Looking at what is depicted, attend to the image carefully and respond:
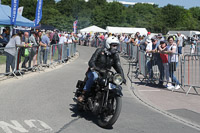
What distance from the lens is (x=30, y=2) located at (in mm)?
102125

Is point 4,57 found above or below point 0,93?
above

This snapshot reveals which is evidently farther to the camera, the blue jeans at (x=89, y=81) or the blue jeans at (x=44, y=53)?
the blue jeans at (x=44, y=53)

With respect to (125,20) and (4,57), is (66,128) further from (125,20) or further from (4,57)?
(125,20)

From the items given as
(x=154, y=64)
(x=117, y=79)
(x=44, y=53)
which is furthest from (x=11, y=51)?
(x=117, y=79)

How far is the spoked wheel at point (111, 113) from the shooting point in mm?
6062

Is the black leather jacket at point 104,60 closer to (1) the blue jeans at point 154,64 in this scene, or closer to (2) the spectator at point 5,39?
(1) the blue jeans at point 154,64

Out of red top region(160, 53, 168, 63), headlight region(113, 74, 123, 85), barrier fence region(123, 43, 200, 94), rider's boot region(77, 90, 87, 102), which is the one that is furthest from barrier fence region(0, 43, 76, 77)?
headlight region(113, 74, 123, 85)

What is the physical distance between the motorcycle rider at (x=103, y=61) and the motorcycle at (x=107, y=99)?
180 mm

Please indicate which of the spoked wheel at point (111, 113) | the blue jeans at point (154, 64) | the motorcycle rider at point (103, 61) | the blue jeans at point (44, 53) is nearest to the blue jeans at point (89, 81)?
the motorcycle rider at point (103, 61)

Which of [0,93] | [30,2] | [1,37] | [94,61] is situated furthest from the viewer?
[30,2]

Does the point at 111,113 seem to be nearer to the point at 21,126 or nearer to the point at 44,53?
the point at 21,126

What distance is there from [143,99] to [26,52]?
19.9ft

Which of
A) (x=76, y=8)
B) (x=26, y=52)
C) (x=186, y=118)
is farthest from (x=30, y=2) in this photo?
(x=186, y=118)

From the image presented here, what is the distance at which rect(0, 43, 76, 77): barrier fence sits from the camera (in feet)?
41.3
